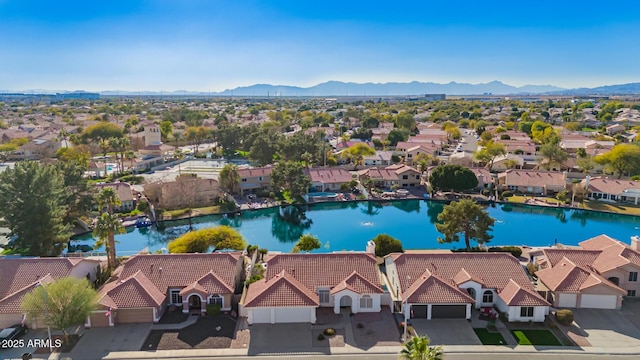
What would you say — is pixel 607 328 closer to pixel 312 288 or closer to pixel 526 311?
pixel 526 311

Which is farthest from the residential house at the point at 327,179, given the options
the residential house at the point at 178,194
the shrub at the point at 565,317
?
the shrub at the point at 565,317

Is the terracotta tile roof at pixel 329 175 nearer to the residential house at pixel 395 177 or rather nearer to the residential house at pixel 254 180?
the residential house at pixel 395 177

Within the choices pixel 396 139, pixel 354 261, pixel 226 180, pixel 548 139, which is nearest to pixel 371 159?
pixel 396 139

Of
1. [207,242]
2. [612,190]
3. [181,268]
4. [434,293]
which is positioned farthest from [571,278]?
[612,190]

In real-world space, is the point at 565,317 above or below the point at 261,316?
below

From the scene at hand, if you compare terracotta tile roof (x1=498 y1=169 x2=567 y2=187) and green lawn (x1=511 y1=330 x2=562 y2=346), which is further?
terracotta tile roof (x1=498 y1=169 x2=567 y2=187)

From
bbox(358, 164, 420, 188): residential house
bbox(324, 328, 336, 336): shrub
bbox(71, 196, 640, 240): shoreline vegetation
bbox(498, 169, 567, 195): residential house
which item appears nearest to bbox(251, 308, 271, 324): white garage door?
bbox(324, 328, 336, 336): shrub

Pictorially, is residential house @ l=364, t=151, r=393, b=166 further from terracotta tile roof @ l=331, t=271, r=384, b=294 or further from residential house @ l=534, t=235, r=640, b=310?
terracotta tile roof @ l=331, t=271, r=384, b=294

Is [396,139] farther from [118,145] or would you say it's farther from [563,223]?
[118,145]
